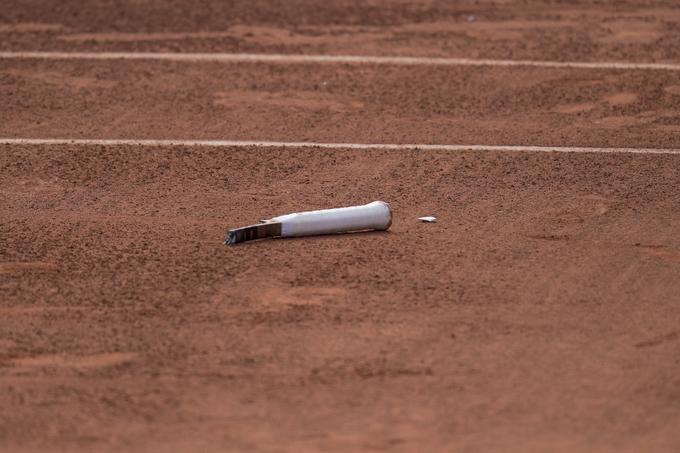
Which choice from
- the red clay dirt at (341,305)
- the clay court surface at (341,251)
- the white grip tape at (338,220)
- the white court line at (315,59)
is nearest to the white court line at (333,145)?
the clay court surface at (341,251)

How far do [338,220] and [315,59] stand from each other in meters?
4.86

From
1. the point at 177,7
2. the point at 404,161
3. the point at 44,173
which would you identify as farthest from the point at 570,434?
the point at 177,7

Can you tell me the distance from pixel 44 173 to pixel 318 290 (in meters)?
3.35

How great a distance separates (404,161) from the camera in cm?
966

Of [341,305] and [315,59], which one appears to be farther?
[315,59]

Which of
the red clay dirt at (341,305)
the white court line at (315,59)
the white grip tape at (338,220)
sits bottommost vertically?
the red clay dirt at (341,305)

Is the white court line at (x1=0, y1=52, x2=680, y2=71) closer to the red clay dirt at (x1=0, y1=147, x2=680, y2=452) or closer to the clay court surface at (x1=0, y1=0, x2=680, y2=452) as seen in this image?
the clay court surface at (x1=0, y1=0, x2=680, y2=452)

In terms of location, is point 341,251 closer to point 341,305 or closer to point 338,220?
point 338,220

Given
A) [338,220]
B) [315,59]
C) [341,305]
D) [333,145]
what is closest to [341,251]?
[338,220]

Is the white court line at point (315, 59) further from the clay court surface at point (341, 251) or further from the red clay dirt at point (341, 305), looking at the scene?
the red clay dirt at point (341, 305)

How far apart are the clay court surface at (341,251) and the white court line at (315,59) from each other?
0.14 metres

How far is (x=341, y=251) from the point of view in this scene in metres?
7.70

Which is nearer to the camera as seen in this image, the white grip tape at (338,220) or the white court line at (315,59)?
the white grip tape at (338,220)

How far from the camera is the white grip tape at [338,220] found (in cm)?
789
